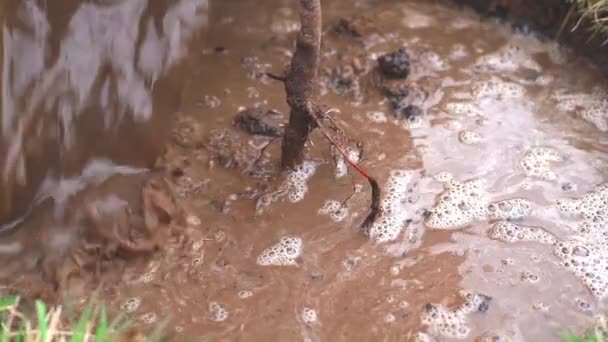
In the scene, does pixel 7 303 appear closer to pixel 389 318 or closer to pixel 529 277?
pixel 389 318

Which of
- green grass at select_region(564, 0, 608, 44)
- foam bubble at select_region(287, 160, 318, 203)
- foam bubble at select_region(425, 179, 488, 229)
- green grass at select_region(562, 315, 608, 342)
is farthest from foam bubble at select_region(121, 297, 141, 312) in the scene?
green grass at select_region(564, 0, 608, 44)

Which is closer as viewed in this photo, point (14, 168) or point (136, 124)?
point (14, 168)

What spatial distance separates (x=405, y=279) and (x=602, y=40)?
49.2 inches

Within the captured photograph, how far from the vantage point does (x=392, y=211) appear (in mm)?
2527

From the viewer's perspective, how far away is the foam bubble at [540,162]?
2660 mm

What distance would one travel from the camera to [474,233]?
8.13 ft

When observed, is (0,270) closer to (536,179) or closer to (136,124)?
(136,124)

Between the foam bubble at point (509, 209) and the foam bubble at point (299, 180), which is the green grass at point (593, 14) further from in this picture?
the foam bubble at point (299, 180)

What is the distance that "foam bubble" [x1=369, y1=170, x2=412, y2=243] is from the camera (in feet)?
8.08

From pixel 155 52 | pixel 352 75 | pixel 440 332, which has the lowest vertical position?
pixel 440 332

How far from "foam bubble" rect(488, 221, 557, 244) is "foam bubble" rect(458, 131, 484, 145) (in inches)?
14.2

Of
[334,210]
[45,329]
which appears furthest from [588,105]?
[45,329]

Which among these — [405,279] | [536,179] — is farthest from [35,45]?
[536,179]

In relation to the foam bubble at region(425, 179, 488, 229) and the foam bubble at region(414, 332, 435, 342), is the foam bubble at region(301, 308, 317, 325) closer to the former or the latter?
the foam bubble at region(414, 332, 435, 342)
